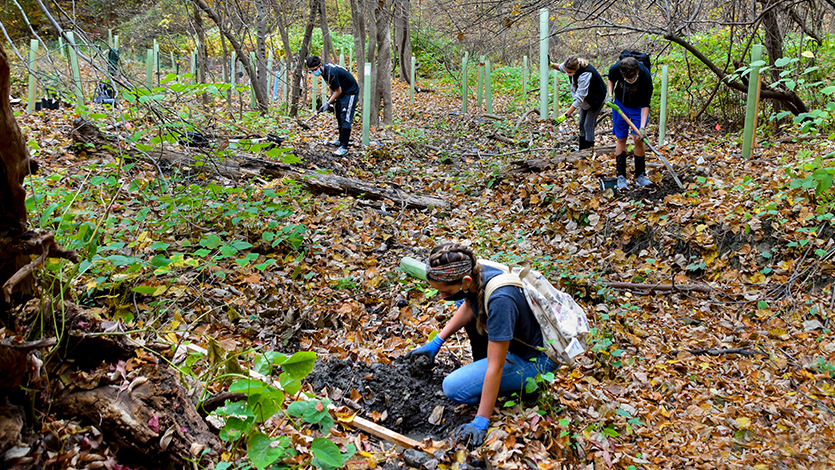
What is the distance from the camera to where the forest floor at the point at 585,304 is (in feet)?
8.93

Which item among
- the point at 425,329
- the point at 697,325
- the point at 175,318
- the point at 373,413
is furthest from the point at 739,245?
the point at 175,318

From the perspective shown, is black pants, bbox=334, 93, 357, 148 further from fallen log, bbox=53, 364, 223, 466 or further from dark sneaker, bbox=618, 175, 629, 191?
fallen log, bbox=53, 364, 223, 466

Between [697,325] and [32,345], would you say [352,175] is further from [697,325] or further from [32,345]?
[32,345]

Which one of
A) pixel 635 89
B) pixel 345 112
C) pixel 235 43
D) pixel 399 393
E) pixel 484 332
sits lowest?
pixel 399 393

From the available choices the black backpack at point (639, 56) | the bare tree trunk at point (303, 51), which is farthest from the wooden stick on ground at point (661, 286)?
the bare tree trunk at point (303, 51)

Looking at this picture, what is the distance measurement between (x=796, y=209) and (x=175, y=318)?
5348 millimetres

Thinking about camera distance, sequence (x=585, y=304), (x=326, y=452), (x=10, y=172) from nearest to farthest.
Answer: (x=10, y=172) → (x=326, y=452) → (x=585, y=304)

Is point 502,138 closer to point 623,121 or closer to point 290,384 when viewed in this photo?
point 623,121

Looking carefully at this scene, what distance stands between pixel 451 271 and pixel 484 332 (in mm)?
463

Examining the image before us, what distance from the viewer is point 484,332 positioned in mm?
2805

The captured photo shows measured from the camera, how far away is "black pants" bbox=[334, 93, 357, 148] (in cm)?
856

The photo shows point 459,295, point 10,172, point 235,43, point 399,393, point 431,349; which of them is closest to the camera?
point 10,172

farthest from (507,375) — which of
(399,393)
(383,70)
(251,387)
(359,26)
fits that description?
(359,26)

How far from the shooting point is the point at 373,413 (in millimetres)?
2857
